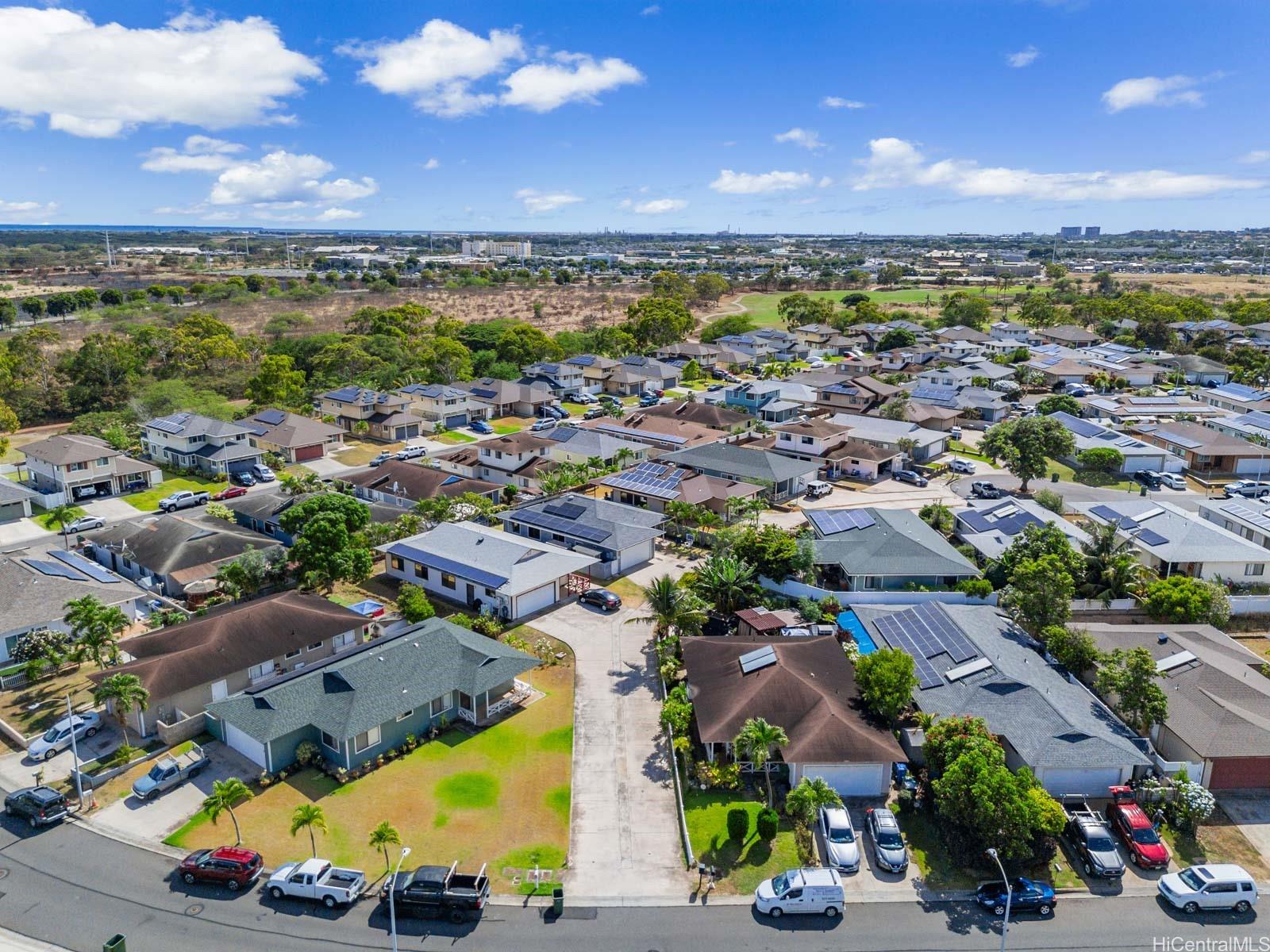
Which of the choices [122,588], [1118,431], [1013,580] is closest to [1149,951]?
[1013,580]

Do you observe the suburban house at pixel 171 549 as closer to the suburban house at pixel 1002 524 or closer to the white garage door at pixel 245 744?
the white garage door at pixel 245 744

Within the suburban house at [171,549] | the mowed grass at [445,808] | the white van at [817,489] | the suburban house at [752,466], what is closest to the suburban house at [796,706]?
the mowed grass at [445,808]

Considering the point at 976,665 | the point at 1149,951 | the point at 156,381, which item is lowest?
the point at 1149,951

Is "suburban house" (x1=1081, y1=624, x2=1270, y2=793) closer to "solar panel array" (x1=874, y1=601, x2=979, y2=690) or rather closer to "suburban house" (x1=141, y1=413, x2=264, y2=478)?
"solar panel array" (x1=874, y1=601, x2=979, y2=690)

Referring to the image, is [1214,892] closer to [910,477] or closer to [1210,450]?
[910,477]

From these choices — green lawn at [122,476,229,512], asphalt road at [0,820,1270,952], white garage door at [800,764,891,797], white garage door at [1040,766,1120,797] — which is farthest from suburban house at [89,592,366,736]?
white garage door at [1040,766,1120,797]

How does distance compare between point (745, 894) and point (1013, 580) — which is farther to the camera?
point (1013, 580)

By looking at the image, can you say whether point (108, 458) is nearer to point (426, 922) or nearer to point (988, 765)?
point (426, 922)
